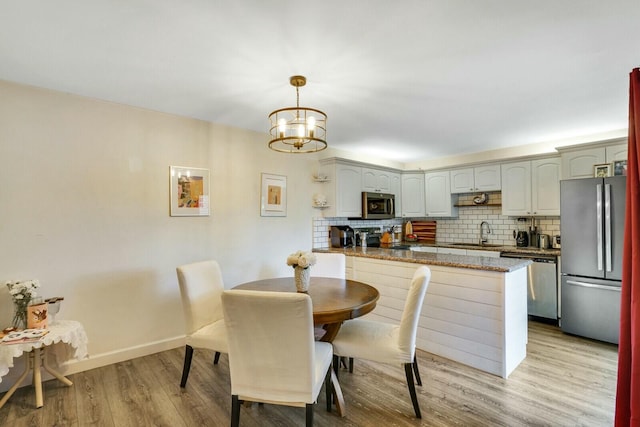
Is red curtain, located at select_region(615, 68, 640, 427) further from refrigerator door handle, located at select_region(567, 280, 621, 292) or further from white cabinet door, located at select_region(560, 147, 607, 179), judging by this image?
white cabinet door, located at select_region(560, 147, 607, 179)

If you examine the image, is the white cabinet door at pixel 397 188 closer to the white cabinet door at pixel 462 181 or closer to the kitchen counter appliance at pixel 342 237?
the white cabinet door at pixel 462 181

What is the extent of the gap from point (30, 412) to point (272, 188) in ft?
9.23

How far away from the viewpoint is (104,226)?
2.73 m

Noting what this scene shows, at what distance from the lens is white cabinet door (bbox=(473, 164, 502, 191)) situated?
4535 mm

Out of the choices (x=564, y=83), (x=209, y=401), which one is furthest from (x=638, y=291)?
(x=209, y=401)

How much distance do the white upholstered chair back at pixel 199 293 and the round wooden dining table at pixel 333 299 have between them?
1.14ft

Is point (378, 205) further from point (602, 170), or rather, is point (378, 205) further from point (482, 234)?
point (602, 170)

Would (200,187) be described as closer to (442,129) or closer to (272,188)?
(272,188)

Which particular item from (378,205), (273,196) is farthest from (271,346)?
(378,205)

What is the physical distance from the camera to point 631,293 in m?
1.19

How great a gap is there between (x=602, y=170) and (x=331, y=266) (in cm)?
326

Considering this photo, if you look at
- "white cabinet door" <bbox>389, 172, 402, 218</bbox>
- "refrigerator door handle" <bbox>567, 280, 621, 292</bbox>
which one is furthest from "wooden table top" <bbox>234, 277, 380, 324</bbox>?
"white cabinet door" <bbox>389, 172, 402, 218</bbox>

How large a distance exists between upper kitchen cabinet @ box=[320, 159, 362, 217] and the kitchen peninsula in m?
1.34

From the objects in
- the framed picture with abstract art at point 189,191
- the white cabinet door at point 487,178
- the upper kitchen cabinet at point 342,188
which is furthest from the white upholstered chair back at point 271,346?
the white cabinet door at point 487,178
